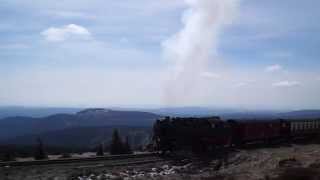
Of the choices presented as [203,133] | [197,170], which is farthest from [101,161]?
[203,133]

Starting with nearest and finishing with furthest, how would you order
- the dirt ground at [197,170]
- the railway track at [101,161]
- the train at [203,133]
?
the dirt ground at [197,170] → the railway track at [101,161] → the train at [203,133]

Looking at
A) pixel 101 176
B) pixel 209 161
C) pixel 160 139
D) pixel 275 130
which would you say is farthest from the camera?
Answer: pixel 275 130

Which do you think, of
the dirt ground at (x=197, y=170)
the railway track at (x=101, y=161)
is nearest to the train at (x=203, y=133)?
the railway track at (x=101, y=161)

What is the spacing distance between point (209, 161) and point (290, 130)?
17508mm

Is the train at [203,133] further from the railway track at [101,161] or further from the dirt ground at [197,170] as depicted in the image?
the dirt ground at [197,170]

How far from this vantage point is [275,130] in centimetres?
4259

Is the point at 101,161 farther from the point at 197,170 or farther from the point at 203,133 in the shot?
the point at 203,133

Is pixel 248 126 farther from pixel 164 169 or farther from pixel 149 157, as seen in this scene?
pixel 164 169

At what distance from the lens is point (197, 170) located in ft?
86.5

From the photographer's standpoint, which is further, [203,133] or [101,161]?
[203,133]

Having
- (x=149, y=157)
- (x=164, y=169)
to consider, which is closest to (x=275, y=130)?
(x=149, y=157)

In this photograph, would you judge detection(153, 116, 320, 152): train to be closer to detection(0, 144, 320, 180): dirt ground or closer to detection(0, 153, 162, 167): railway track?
detection(0, 153, 162, 167): railway track

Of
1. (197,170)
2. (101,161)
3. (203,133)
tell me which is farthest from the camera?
(203,133)

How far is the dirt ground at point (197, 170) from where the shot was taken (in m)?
22.6
